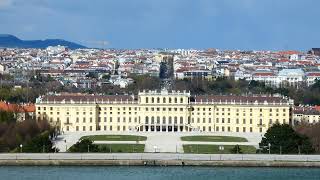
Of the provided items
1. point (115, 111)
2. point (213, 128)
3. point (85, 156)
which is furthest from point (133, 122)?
point (85, 156)

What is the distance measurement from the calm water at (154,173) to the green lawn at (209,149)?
5.07 m

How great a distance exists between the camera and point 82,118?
57.3 metres

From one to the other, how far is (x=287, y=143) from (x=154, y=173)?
26.9 ft

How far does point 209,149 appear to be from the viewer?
43000mm

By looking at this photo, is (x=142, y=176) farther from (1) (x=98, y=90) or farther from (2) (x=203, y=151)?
(1) (x=98, y=90)

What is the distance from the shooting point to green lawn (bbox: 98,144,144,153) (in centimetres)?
4138

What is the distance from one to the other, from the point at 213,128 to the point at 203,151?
14.9 meters

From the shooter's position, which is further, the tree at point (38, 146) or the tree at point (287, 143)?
the tree at point (287, 143)

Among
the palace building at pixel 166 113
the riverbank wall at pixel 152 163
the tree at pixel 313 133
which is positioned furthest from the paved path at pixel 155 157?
the palace building at pixel 166 113

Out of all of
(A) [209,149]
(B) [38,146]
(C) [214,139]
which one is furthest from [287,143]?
(B) [38,146]

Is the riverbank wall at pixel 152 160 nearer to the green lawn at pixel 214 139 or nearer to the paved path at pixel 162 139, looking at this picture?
the paved path at pixel 162 139

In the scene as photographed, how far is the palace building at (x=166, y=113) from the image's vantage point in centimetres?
5662

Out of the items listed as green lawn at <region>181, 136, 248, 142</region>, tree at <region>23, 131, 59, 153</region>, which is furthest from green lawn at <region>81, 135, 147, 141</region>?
tree at <region>23, 131, 59, 153</region>

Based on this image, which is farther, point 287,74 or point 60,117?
point 287,74
